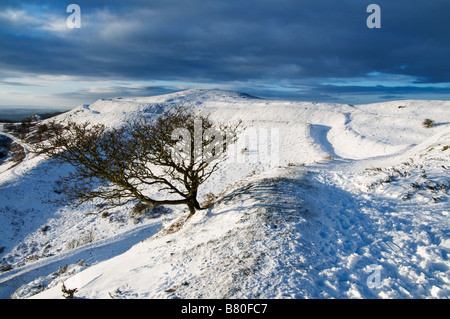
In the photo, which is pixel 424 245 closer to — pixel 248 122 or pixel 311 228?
pixel 311 228

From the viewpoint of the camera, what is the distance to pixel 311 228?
328 inches

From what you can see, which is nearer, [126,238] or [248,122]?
[126,238]

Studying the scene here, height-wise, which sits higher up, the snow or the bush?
the bush

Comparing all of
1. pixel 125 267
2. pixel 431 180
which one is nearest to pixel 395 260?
pixel 431 180

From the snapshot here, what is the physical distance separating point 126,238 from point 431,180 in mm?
18603

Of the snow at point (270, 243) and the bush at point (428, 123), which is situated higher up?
the bush at point (428, 123)

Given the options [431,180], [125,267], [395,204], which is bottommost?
[125,267]

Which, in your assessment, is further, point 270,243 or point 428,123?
point 428,123

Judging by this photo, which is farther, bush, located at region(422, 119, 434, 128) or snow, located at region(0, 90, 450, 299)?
bush, located at region(422, 119, 434, 128)

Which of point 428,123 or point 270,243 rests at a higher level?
point 428,123

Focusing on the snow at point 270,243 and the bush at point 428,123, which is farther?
the bush at point 428,123

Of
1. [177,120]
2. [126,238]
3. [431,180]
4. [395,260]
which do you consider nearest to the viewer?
[395,260]

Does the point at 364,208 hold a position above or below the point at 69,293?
above
